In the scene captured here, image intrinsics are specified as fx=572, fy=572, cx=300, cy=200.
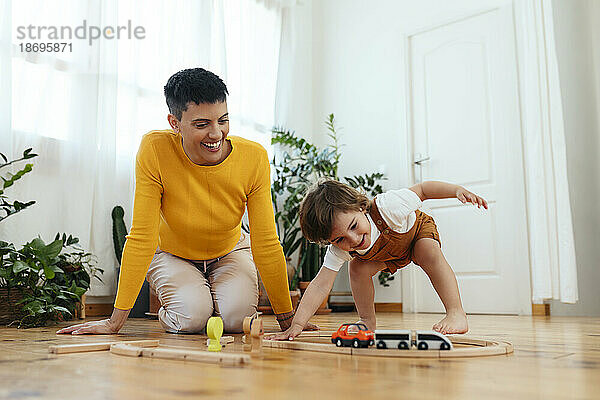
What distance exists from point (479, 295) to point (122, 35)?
2.70 meters

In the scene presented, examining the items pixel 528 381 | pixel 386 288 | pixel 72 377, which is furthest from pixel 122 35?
pixel 528 381

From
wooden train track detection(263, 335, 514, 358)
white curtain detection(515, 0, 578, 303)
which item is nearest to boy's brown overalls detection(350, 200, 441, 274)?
wooden train track detection(263, 335, 514, 358)

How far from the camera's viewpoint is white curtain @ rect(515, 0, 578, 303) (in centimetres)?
320

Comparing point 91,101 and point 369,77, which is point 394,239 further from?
point 369,77

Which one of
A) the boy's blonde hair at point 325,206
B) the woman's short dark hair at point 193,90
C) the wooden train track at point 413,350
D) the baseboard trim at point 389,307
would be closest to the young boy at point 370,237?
the boy's blonde hair at point 325,206

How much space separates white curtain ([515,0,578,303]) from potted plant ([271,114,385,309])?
A: 104cm

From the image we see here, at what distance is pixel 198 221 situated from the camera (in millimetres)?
1819

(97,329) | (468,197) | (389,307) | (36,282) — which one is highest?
(468,197)

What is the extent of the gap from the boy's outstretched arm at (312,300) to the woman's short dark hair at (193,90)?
59 centimetres

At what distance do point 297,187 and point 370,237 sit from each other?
263 centimetres

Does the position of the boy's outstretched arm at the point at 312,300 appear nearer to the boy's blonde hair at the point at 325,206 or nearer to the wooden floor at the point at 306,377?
the boy's blonde hair at the point at 325,206

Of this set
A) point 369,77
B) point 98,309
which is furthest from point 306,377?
point 369,77

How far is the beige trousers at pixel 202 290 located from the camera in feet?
6.11

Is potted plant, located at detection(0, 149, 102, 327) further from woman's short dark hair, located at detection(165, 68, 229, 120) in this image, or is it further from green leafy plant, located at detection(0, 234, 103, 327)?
woman's short dark hair, located at detection(165, 68, 229, 120)
